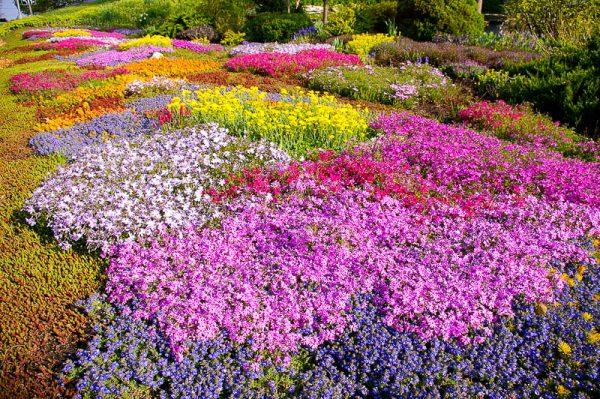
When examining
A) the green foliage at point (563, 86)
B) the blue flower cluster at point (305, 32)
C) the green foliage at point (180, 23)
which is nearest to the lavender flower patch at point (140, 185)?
the green foliage at point (563, 86)

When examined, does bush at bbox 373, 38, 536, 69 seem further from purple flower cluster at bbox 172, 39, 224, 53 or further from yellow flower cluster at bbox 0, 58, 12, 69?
yellow flower cluster at bbox 0, 58, 12, 69

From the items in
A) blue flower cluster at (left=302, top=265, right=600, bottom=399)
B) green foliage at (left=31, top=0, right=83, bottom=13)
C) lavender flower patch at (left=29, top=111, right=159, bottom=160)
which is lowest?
blue flower cluster at (left=302, top=265, right=600, bottom=399)

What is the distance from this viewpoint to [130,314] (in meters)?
4.52

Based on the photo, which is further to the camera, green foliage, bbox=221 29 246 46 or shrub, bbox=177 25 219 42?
shrub, bbox=177 25 219 42

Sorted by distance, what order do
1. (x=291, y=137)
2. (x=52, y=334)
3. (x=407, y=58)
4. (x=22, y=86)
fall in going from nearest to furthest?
(x=52, y=334), (x=291, y=137), (x=22, y=86), (x=407, y=58)

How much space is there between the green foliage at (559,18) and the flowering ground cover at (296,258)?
7.34 m

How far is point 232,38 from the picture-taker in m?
19.8

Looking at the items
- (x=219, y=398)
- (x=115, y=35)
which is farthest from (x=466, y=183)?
(x=115, y=35)

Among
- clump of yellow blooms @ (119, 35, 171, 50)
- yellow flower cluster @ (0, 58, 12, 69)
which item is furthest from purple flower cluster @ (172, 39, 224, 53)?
yellow flower cluster @ (0, 58, 12, 69)

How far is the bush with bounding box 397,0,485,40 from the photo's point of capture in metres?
16.4

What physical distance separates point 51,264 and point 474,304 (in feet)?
14.9

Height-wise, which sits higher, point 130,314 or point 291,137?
point 291,137

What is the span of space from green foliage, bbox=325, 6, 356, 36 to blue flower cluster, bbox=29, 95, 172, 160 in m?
11.2

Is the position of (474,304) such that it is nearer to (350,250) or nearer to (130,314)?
(350,250)
